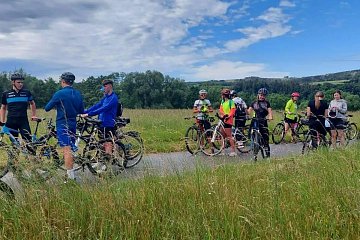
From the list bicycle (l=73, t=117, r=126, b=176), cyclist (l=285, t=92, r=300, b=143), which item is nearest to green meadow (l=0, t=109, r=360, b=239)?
bicycle (l=73, t=117, r=126, b=176)

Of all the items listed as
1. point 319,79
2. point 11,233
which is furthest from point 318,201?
point 319,79

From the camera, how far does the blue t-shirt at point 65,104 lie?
6141mm

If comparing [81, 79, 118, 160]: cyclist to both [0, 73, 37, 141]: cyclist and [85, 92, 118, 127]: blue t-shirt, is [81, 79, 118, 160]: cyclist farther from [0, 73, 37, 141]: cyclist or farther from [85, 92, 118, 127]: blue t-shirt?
[0, 73, 37, 141]: cyclist

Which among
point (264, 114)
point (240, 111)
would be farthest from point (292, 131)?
point (264, 114)

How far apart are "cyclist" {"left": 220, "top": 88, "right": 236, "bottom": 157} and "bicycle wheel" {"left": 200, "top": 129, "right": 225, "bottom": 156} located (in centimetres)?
25

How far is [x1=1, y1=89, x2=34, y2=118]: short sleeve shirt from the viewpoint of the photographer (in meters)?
7.73

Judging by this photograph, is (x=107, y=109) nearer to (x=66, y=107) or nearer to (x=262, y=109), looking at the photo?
(x=66, y=107)

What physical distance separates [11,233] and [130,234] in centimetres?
111

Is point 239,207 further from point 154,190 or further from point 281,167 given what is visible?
point 281,167

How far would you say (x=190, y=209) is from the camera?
143 inches

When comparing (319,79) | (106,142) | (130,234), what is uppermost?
(319,79)

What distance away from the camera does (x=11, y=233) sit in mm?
3223

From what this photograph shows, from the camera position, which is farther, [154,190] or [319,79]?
[319,79]

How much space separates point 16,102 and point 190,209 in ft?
18.9
